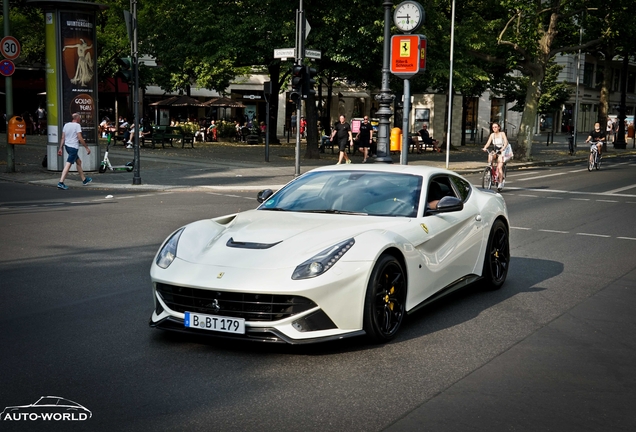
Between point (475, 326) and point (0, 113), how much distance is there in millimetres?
47680

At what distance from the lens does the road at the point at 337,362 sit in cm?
448

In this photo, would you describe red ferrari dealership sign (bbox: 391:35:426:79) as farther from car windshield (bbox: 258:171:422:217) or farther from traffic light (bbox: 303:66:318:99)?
car windshield (bbox: 258:171:422:217)

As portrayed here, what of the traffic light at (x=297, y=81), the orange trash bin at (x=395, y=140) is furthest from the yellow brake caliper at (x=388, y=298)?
the orange trash bin at (x=395, y=140)

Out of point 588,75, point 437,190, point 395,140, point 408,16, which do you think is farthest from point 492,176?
point 588,75

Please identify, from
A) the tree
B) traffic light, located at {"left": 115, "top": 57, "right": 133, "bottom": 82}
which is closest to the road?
traffic light, located at {"left": 115, "top": 57, "right": 133, "bottom": 82}

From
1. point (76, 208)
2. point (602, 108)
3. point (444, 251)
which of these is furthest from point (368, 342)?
point (602, 108)

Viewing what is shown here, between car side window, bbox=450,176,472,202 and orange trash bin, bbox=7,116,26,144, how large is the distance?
17.2 meters

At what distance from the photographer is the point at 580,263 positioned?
10039 mm

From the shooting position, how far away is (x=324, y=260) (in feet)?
18.5

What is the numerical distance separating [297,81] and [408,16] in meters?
3.53

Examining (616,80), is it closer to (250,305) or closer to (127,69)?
(127,69)

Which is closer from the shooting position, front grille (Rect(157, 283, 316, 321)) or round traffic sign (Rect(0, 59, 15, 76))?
front grille (Rect(157, 283, 316, 321))

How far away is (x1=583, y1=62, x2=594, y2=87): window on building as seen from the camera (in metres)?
77.5

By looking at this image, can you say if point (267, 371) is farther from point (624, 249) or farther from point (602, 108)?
point (602, 108)
